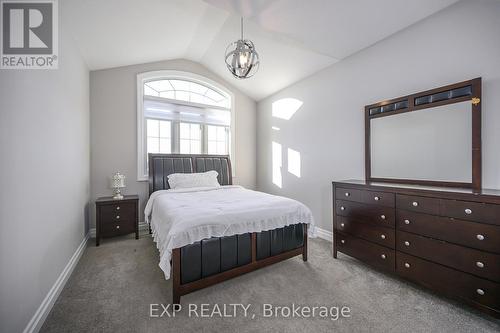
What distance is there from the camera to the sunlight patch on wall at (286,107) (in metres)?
3.88

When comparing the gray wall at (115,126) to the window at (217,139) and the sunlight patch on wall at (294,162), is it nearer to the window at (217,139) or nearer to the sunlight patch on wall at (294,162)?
the window at (217,139)

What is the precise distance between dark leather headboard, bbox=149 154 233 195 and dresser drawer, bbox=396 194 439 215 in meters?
3.03

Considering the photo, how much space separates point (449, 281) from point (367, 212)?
2.67 feet

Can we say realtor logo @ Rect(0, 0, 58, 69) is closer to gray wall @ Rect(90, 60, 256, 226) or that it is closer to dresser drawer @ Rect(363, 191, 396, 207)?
gray wall @ Rect(90, 60, 256, 226)

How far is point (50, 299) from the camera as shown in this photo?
1.71 m

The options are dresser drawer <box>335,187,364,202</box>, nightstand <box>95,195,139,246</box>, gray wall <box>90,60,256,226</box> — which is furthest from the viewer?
gray wall <box>90,60,256,226</box>

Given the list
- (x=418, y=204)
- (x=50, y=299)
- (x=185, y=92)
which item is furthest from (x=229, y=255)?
(x=185, y=92)

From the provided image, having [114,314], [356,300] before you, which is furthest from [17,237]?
[356,300]

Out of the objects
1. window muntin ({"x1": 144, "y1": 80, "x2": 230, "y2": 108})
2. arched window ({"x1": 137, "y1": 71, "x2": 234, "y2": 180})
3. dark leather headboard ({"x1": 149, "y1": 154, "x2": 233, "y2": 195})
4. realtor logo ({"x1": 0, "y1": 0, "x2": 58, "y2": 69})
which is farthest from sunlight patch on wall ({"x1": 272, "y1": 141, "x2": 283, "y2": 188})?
realtor logo ({"x1": 0, "y1": 0, "x2": 58, "y2": 69})

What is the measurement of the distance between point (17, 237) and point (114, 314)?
91 cm

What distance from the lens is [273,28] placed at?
252 centimetres

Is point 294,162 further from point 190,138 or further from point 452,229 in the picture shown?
point 452,229

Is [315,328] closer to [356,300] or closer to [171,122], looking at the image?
[356,300]

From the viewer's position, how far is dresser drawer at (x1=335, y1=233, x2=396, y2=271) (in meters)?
2.10
